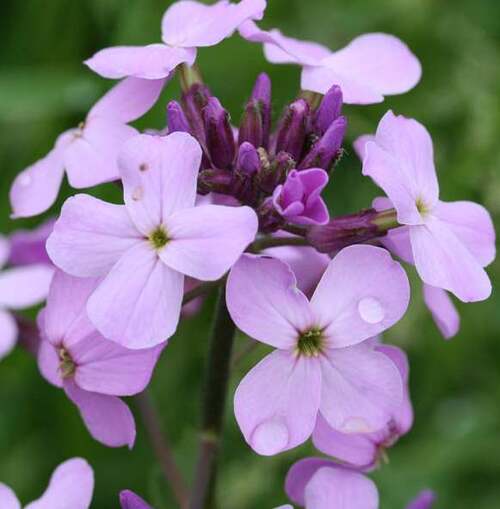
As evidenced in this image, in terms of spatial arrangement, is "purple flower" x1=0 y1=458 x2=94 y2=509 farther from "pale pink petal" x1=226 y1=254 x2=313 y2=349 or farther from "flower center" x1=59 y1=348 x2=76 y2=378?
"pale pink petal" x1=226 y1=254 x2=313 y2=349

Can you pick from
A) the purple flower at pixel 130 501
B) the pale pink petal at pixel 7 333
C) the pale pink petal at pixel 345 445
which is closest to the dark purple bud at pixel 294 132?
the pale pink petal at pixel 345 445

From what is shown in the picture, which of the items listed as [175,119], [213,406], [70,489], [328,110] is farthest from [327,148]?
[70,489]

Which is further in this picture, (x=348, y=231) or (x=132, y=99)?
(x=132, y=99)

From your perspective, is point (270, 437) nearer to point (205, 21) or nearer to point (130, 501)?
point (130, 501)

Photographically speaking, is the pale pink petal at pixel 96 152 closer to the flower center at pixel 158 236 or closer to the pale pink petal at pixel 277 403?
the flower center at pixel 158 236

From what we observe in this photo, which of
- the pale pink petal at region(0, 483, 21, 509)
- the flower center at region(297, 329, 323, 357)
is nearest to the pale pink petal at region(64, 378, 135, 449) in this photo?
the pale pink petal at region(0, 483, 21, 509)

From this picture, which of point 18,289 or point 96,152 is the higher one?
point 96,152
